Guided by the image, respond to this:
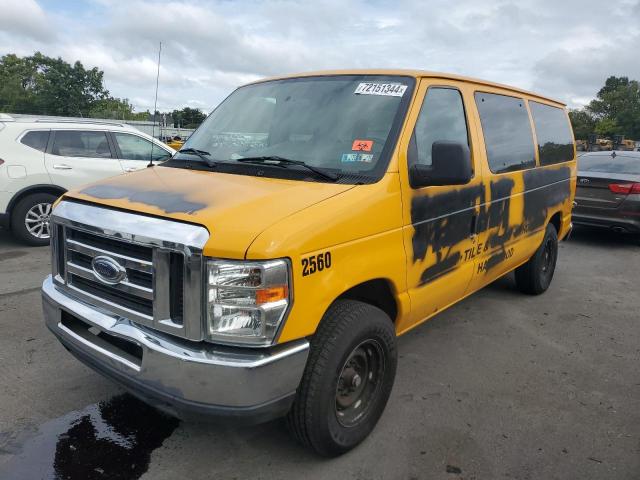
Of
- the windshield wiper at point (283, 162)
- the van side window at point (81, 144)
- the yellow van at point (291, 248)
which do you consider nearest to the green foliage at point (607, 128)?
the van side window at point (81, 144)

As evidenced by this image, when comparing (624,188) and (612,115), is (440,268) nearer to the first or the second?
(624,188)

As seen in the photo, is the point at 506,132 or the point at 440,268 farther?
the point at 506,132

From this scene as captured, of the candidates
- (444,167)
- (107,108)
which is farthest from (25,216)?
(107,108)

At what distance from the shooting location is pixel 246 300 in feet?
7.19

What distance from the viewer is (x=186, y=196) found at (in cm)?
256

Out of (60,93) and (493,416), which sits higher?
(60,93)

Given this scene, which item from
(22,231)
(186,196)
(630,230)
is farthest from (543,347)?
(22,231)

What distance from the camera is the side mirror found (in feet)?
9.20

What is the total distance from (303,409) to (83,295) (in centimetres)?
132

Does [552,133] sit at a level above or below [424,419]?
above

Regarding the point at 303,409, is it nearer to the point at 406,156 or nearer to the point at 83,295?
the point at 83,295

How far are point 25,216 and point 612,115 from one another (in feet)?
319

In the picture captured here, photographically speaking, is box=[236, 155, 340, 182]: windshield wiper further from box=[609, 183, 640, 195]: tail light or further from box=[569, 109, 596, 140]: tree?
box=[569, 109, 596, 140]: tree

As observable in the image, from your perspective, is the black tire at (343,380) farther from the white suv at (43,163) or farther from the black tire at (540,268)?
the white suv at (43,163)
